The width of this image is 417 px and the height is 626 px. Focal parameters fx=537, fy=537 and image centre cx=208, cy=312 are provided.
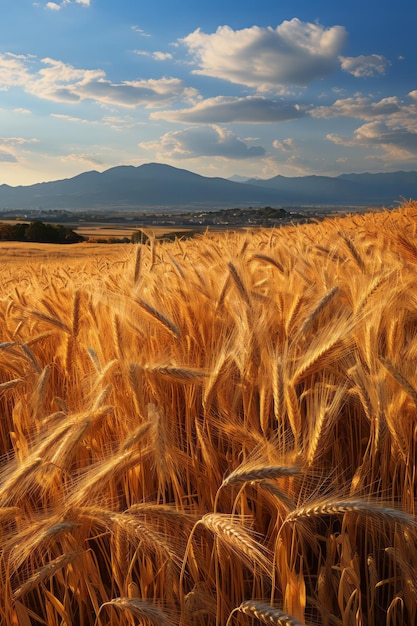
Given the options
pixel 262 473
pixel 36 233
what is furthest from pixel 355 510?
pixel 36 233

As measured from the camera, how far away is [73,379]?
193 cm

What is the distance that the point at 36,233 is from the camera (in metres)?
23.4

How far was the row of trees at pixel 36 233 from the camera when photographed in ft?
76.8

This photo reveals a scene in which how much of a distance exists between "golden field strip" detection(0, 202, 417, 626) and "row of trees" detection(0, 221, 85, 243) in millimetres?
22819

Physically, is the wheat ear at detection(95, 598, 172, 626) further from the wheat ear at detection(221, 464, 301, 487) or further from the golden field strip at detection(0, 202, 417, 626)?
the wheat ear at detection(221, 464, 301, 487)

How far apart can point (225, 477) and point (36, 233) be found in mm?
23616

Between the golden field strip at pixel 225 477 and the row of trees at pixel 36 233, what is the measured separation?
22819mm

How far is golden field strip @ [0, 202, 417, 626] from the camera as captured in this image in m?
1.15

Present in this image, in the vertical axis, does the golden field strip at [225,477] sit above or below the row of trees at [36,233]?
below

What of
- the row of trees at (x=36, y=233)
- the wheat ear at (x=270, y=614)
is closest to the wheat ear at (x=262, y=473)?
the wheat ear at (x=270, y=614)

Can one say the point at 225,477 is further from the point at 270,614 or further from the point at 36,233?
the point at 36,233

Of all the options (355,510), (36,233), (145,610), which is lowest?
(145,610)

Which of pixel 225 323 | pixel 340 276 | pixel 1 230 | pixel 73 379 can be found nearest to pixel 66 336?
pixel 73 379

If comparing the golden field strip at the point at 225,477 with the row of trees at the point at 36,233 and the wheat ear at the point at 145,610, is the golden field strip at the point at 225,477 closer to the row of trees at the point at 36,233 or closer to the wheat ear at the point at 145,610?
the wheat ear at the point at 145,610
